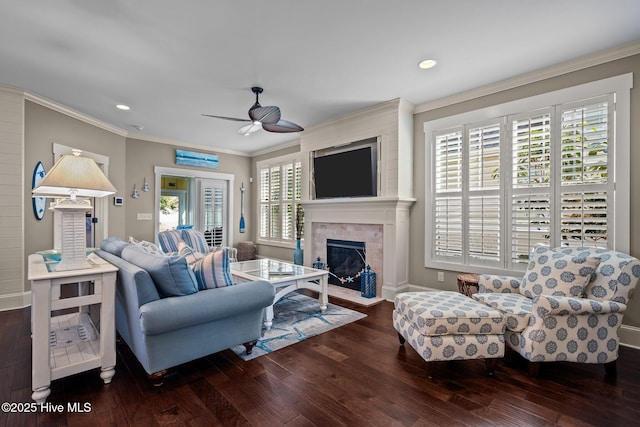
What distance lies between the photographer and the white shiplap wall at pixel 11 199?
11.8 ft

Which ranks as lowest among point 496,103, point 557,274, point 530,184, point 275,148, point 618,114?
point 557,274

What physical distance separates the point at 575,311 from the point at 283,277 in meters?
2.53

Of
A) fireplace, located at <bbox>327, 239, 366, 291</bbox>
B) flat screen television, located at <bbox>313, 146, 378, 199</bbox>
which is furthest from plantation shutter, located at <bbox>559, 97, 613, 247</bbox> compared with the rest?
fireplace, located at <bbox>327, 239, 366, 291</bbox>

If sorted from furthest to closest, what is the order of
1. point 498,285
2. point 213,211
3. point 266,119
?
point 213,211 < point 266,119 < point 498,285

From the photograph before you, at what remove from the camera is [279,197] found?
6633mm

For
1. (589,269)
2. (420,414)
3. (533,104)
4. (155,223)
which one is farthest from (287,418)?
(155,223)

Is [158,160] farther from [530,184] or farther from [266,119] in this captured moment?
[530,184]

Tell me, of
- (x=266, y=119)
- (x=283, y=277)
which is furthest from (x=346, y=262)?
(x=266, y=119)

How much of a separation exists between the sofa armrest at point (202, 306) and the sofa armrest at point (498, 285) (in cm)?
202

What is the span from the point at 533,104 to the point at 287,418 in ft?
12.3

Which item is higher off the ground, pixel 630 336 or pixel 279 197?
pixel 279 197

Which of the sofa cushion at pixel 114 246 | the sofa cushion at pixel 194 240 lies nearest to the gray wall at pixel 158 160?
the sofa cushion at pixel 194 240

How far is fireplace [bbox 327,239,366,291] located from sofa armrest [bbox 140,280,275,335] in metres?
2.34

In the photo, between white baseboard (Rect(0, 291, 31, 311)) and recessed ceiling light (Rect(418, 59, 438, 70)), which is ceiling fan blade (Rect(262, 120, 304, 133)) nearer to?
recessed ceiling light (Rect(418, 59, 438, 70))
